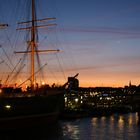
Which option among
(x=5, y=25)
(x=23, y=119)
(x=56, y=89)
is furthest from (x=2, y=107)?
(x=56, y=89)

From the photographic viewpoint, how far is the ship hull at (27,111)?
2260 inches

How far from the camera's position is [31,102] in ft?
206

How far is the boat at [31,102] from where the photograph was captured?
58.0m

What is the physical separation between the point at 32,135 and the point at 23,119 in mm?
6460

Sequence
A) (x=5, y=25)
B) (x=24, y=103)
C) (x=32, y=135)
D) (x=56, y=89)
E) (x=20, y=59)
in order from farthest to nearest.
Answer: (x=56, y=89)
(x=20, y=59)
(x=24, y=103)
(x=5, y=25)
(x=32, y=135)

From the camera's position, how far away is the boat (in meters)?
58.0

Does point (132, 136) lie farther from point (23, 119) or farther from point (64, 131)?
point (23, 119)

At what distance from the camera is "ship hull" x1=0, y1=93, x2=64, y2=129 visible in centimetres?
5741

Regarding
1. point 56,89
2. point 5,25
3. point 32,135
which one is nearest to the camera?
point 32,135

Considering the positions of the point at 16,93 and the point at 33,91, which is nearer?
the point at 16,93

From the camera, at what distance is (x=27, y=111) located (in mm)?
60750

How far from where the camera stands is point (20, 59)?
67.2 metres

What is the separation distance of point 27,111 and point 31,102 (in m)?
2.26

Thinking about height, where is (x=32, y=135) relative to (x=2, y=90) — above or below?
below
